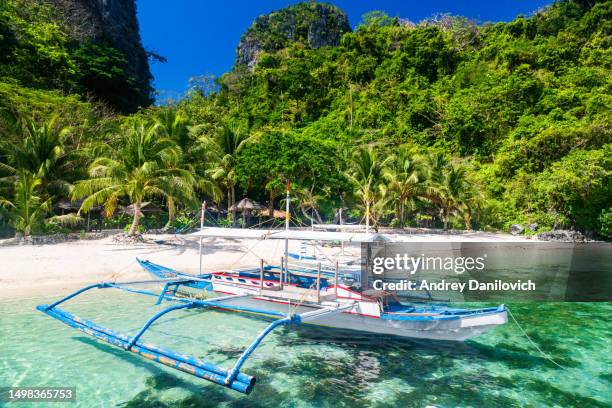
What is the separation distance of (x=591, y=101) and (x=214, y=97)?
1824 inches

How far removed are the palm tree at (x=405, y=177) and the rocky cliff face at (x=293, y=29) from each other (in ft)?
150

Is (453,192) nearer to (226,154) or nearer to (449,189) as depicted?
(449,189)

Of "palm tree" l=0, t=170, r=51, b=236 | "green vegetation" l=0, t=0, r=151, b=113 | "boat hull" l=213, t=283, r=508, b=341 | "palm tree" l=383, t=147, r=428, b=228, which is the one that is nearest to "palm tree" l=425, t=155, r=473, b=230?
"palm tree" l=383, t=147, r=428, b=228

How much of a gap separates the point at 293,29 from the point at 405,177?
5207cm

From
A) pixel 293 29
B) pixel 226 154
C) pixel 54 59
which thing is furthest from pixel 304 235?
pixel 293 29

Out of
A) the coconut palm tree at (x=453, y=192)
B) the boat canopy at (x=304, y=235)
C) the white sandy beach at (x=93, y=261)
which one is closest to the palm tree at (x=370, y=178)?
the coconut palm tree at (x=453, y=192)

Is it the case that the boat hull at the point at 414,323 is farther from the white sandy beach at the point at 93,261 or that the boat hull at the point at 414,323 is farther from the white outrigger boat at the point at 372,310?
the white sandy beach at the point at 93,261

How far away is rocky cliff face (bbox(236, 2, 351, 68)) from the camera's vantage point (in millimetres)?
66938

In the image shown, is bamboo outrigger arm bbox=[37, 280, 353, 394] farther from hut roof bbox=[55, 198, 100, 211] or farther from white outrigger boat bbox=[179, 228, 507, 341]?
hut roof bbox=[55, 198, 100, 211]

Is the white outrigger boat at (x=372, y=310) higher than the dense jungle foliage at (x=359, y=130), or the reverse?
the dense jungle foliage at (x=359, y=130)

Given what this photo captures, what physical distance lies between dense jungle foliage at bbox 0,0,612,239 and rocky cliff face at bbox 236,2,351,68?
862cm

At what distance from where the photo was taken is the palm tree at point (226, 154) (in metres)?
27.4

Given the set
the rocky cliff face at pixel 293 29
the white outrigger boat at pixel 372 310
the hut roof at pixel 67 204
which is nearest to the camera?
the white outrigger boat at pixel 372 310

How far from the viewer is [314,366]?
23.6ft
